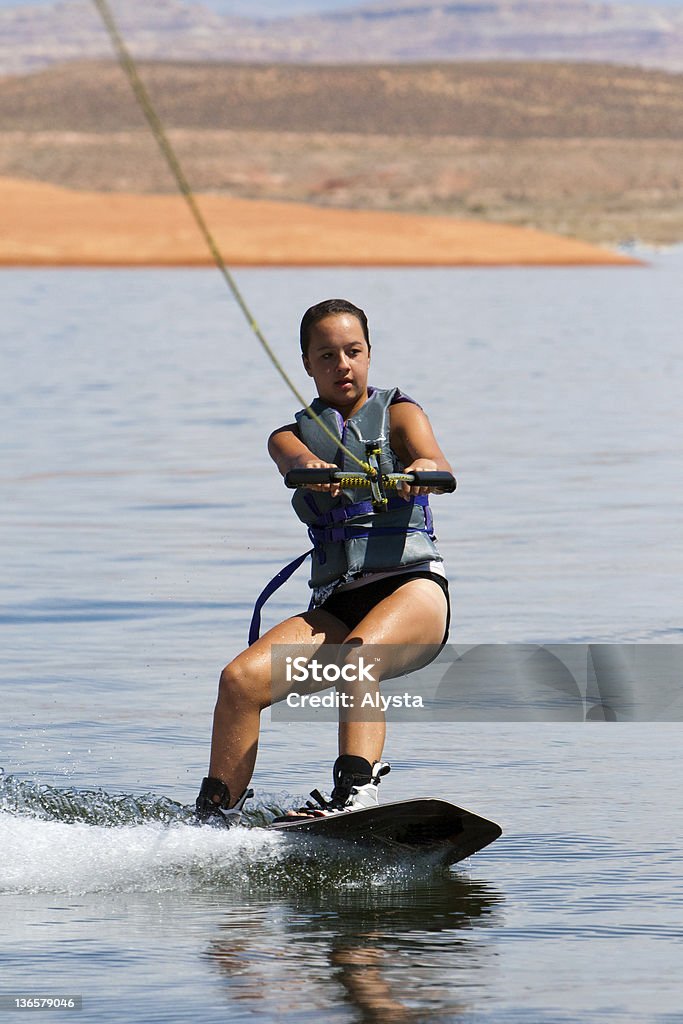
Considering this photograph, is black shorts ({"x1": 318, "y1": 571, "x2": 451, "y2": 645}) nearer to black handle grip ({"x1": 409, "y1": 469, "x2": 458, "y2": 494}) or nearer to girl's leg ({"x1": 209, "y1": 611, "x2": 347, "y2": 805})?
girl's leg ({"x1": 209, "y1": 611, "x2": 347, "y2": 805})

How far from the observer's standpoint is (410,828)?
18.5 ft

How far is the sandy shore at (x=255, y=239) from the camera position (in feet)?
196

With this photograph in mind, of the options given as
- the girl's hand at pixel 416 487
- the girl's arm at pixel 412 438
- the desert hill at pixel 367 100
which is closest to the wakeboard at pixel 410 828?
the girl's hand at pixel 416 487

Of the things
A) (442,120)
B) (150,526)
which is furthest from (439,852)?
(442,120)

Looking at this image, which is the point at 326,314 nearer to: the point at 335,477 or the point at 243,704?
the point at 335,477

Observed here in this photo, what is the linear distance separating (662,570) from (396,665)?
5377 millimetres

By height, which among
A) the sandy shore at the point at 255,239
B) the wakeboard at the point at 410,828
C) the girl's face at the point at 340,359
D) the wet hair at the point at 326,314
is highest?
the sandy shore at the point at 255,239

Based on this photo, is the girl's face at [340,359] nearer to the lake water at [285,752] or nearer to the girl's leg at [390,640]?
the girl's leg at [390,640]

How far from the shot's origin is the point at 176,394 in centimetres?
2130

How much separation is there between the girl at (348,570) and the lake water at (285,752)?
0.25 metres

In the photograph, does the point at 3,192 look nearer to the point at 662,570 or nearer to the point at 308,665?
the point at 662,570

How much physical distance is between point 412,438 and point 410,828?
1.09m

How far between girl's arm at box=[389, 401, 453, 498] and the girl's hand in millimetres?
22

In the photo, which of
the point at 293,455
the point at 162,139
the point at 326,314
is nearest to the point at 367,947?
the point at 293,455
